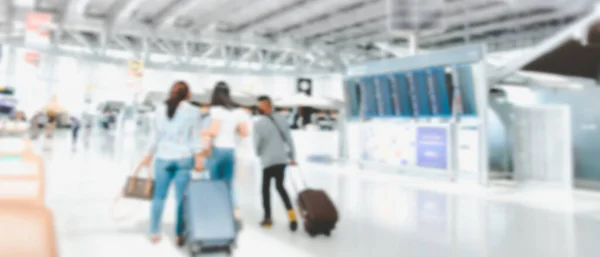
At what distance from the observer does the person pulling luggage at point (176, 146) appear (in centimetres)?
420

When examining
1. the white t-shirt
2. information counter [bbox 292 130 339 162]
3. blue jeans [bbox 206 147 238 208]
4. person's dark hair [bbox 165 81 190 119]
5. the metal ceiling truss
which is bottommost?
information counter [bbox 292 130 339 162]

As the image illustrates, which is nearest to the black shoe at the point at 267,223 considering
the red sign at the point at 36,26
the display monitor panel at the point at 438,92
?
the display monitor panel at the point at 438,92

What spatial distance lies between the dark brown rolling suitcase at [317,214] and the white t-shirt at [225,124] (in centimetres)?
98

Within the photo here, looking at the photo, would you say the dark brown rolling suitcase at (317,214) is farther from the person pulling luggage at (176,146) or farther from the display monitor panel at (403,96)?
the display monitor panel at (403,96)

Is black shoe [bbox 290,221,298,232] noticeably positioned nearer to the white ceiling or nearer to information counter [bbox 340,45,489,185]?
information counter [bbox 340,45,489,185]

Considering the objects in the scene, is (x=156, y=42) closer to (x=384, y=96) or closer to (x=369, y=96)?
(x=369, y=96)

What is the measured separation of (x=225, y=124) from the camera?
4.49m

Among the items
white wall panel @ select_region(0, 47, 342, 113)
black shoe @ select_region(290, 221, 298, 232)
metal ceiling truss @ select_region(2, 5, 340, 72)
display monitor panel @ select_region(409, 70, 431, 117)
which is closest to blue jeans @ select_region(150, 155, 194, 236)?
→ black shoe @ select_region(290, 221, 298, 232)

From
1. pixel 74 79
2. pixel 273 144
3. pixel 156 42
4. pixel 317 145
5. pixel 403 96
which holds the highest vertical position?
pixel 156 42

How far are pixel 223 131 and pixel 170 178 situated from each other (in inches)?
26.0

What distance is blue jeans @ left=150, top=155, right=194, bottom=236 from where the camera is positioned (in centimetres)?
422

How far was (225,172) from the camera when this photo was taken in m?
4.61

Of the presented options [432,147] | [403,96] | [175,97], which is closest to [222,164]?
[175,97]

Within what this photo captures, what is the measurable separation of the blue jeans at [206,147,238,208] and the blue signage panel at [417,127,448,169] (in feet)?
24.6
